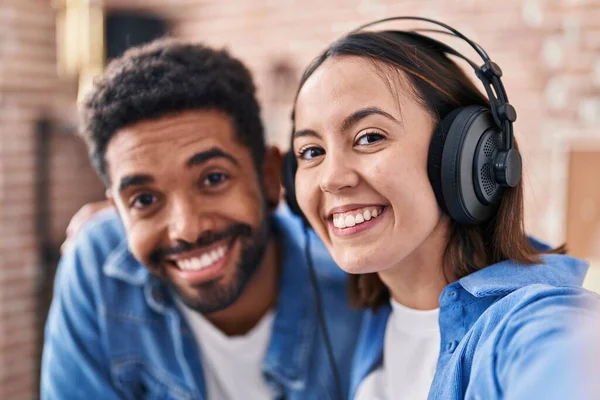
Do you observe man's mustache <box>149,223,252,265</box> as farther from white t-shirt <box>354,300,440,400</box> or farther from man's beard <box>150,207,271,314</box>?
white t-shirt <box>354,300,440,400</box>

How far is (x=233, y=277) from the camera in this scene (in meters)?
1.28

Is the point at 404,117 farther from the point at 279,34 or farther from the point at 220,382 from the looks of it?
the point at 279,34

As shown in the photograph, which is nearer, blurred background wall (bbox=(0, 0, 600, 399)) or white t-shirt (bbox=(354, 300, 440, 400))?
white t-shirt (bbox=(354, 300, 440, 400))

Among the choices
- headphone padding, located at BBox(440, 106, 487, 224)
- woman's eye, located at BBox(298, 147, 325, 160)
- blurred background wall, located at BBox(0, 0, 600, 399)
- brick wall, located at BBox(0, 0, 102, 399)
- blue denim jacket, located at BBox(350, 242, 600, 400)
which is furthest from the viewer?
brick wall, located at BBox(0, 0, 102, 399)

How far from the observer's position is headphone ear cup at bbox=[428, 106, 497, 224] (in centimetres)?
92

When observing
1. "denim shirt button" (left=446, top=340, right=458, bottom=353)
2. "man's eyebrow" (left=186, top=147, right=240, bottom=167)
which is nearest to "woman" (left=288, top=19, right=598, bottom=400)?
"denim shirt button" (left=446, top=340, right=458, bottom=353)

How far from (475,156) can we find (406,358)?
37 centimetres

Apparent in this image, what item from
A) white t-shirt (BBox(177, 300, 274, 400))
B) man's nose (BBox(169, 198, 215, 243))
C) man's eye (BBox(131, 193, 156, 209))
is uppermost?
man's eye (BBox(131, 193, 156, 209))

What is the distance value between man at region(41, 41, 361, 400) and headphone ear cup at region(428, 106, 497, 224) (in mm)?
462

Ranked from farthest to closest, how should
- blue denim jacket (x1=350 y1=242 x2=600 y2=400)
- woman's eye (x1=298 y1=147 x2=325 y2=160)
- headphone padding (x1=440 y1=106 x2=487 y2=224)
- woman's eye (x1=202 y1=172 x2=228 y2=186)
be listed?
woman's eye (x1=202 y1=172 x2=228 y2=186) < woman's eye (x1=298 y1=147 x2=325 y2=160) < headphone padding (x1=440 y1=106 x2=487 y2=224) < blue denim jacket (x1=350 y1=242 x2=600 y2=400)

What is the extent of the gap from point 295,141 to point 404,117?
0.65 feet

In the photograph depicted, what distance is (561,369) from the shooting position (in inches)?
24.8

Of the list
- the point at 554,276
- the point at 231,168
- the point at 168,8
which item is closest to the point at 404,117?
the point at 554,276

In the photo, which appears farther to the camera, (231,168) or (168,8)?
(168,8)
